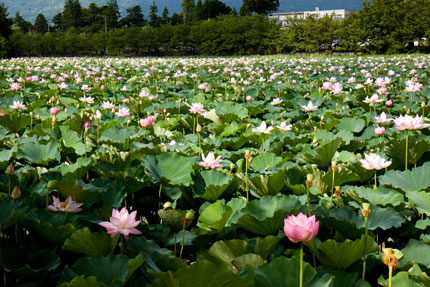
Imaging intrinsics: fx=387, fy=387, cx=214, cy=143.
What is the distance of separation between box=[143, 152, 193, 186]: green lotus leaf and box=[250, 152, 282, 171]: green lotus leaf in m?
0.36

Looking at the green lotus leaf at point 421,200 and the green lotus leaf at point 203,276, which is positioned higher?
the green lotus leaf at point 203,276

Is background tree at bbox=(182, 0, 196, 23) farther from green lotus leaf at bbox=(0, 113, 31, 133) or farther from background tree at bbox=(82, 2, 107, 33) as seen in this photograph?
green lotus leaf at bbox=(0, 113, 31, 133)

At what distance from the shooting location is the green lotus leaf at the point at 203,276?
72 centimetres

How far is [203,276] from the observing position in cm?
73

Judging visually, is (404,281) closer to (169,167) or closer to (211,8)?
(169,167)

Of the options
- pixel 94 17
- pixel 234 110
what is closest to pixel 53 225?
pixel 234 110

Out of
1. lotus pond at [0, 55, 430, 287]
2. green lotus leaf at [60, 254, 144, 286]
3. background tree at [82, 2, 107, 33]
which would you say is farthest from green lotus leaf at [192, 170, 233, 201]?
background tree at [82, 2, 107, 33]

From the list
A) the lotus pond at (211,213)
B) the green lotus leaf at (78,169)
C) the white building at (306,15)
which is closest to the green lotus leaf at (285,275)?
the lotus pond at (211,213)

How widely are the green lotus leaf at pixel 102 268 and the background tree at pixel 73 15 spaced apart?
204 ft

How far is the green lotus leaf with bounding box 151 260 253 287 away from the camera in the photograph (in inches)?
28.5

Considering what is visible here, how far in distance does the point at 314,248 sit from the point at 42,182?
0.95 metres

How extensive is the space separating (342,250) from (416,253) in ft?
0.81

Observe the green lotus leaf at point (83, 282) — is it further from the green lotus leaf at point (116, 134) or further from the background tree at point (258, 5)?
the background tree at point (258, 5)

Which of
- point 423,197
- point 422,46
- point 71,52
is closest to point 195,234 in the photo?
point 423,197
